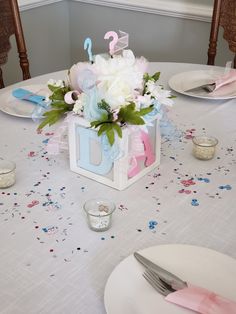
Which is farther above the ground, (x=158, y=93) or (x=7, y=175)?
(x=158, y=93)

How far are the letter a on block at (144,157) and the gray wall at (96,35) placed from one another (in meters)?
1.49

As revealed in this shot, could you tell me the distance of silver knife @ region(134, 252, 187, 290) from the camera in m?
0.76

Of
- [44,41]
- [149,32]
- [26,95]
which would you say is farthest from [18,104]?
[44,41]

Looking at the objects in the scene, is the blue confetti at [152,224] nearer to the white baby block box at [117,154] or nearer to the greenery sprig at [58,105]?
the white baby block box at [117,154]

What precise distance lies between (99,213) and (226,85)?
84 cm

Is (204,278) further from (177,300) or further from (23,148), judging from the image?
(23,148)

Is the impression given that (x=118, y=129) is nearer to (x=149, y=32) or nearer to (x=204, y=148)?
(x=204, y=148)

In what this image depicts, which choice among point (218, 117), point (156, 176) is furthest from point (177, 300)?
point (218, 117)

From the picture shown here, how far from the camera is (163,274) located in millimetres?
775

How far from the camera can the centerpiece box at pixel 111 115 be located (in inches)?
38.3

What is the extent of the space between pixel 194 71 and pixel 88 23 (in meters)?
1.42

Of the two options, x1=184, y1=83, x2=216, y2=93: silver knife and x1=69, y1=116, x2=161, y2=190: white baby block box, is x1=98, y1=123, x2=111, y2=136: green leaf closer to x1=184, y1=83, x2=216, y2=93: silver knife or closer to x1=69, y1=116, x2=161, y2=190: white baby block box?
x1=69, y1=116, x2=161, y2=190: white baby block box

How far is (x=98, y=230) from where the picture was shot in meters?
0.91

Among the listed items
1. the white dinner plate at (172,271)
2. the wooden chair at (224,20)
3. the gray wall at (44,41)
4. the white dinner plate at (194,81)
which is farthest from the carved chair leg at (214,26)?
the white dinner plate at (172,271)
